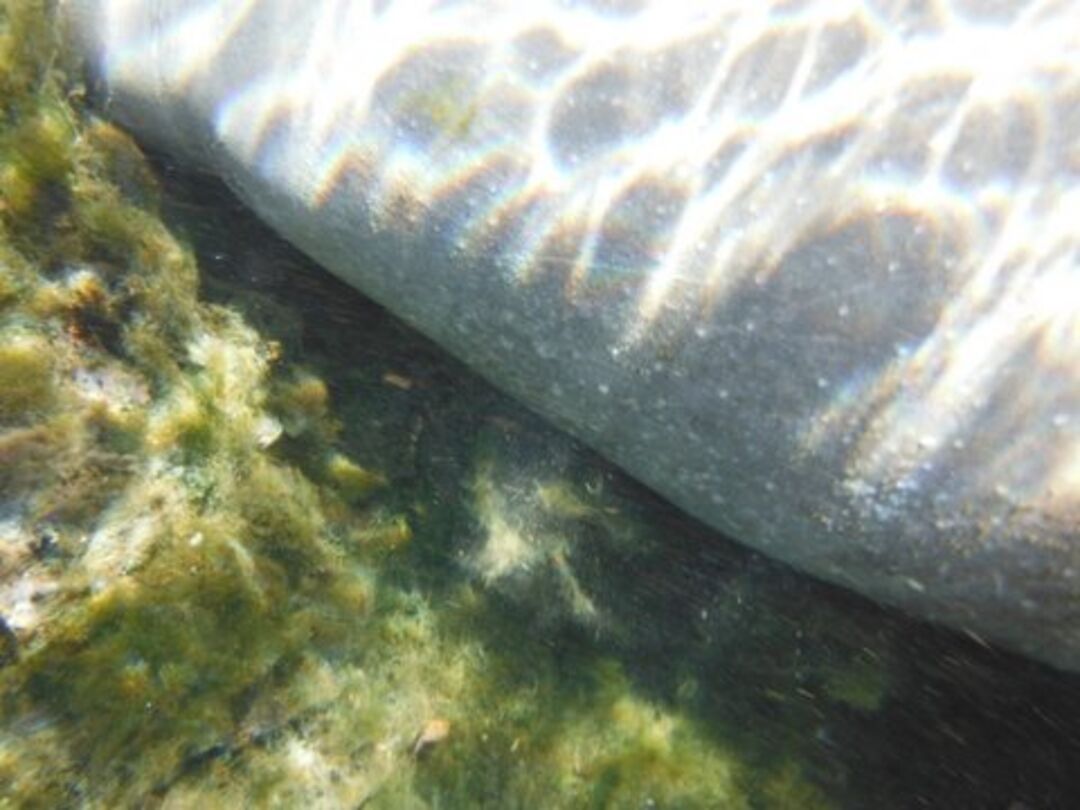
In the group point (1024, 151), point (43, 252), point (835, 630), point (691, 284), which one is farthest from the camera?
point (835, 630)

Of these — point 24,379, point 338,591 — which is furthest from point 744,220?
point 24,379

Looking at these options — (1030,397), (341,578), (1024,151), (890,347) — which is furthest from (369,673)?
(1024,151)

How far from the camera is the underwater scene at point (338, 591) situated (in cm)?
236

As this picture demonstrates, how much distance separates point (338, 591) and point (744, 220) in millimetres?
1786

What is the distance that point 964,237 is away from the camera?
2.06 m

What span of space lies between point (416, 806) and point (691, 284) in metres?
2.00

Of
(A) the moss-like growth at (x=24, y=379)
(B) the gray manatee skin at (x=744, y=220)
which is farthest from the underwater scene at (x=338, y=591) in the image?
(B) the gray manatee skin at (x=744, y=220)

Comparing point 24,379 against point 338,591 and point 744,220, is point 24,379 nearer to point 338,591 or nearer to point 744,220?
point 338,591

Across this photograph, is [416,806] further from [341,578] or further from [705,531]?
[705,531]

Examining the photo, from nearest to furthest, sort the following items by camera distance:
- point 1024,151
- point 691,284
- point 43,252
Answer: point 1024,151 → point 691,284 → point 43,252

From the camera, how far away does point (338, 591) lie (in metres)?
2.80

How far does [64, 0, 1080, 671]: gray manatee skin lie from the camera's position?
2059mm

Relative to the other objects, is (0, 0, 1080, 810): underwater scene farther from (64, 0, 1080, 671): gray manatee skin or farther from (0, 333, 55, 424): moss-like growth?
(64, 0, 1080, 671): gray manatee skin

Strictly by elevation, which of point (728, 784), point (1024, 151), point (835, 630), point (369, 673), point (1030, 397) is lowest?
point (369, 673)
